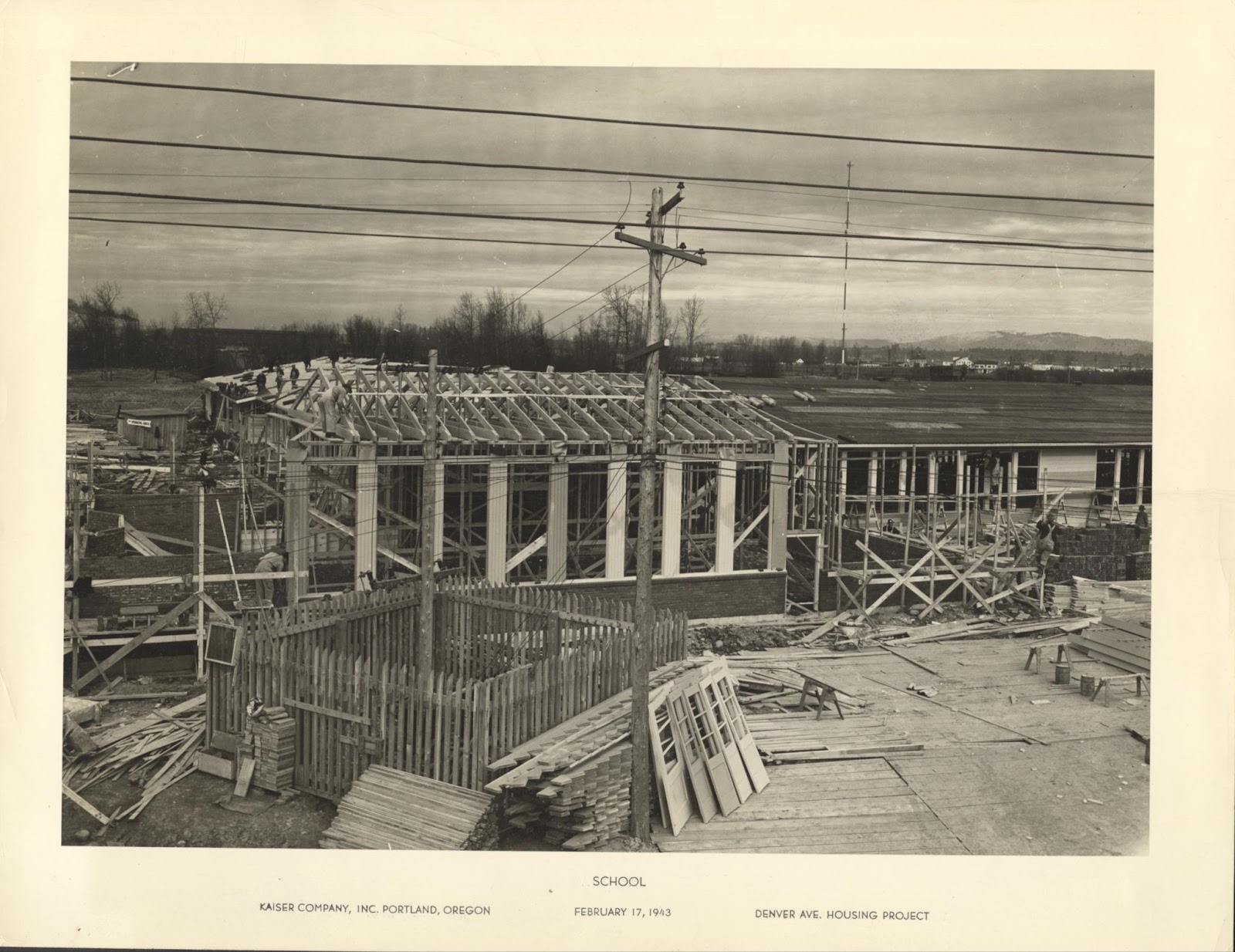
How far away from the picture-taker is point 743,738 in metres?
11.2

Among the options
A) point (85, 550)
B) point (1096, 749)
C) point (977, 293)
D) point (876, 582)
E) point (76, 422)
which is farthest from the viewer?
point (876, 582)

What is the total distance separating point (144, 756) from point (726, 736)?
705 cm

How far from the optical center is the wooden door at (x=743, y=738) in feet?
35.7

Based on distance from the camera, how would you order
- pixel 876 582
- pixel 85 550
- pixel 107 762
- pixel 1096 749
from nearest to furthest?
pixel 107 762 → pixel 1096 749 → pixel 85 550 → pixel 876 582

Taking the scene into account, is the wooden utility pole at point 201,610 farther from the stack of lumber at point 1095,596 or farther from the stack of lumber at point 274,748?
the stack of lumber at point 1095,596

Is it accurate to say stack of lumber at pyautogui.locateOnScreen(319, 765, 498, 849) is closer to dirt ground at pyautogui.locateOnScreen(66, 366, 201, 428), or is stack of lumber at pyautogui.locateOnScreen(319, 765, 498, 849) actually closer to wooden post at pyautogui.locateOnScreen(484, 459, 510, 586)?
dirt ground at pyautogui.locateOnScreen(66, 366, 201, 428)

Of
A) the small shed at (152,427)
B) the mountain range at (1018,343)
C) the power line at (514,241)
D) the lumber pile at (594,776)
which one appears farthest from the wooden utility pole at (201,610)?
the mountain range at (1018,343)

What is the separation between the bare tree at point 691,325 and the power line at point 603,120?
278 inches

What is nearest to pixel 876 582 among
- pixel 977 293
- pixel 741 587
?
pixel 741 587

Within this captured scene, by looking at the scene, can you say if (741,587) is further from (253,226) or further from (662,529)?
(253,226)

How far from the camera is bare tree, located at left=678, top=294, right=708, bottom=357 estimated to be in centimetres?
1972

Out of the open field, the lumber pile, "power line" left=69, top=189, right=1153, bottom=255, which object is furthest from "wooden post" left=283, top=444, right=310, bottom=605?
the open field
